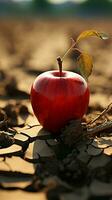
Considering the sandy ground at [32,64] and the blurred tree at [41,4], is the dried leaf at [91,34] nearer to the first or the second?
the sandy ground at [32,64]

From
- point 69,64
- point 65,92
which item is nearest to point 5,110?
point 65,92

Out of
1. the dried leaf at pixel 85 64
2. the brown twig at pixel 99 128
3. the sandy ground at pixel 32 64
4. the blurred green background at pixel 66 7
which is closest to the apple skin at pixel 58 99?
the dried leaf at pixel 85 64

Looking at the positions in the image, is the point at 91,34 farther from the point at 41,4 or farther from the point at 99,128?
the point at 41,4

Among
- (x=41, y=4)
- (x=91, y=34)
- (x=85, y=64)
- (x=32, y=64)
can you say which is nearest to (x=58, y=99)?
(x=85, y=64)

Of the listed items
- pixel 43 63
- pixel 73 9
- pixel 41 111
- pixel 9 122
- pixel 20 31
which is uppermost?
pixel 41 111

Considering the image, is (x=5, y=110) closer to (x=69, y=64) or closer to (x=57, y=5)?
(x=69, y=64)

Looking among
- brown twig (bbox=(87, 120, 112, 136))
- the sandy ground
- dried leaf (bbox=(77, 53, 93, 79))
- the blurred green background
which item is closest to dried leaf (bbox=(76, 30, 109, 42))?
dried leaf (bbox=(77, 53, 93, 79))
